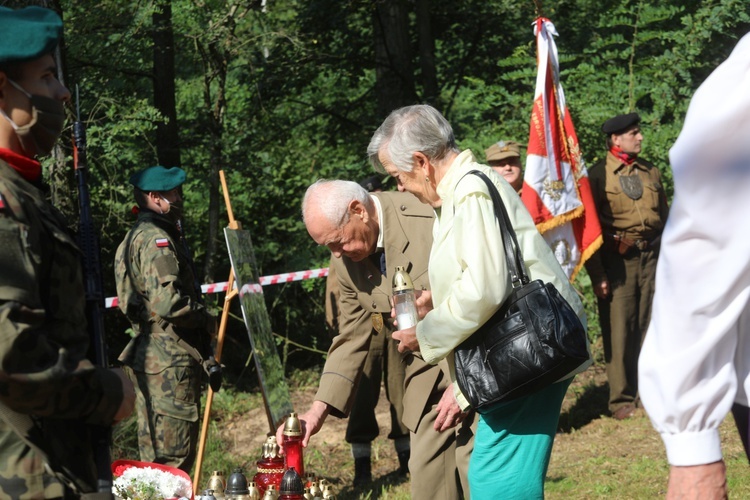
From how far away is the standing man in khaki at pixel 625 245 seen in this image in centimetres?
852

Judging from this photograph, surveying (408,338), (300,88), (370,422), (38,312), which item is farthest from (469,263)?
(300,88)

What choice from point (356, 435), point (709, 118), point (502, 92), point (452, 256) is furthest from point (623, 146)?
point (709, 118)

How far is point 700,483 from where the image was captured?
2045mm

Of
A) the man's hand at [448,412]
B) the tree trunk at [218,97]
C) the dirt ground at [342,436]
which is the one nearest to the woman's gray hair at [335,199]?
the man's hand at [448,412]

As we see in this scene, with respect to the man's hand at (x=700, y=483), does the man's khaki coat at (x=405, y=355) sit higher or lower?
higher

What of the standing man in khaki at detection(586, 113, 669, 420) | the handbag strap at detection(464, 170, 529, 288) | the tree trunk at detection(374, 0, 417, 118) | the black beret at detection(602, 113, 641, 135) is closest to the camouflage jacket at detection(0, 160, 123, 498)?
the handbag strap at detection(464, 170, 529, 288)

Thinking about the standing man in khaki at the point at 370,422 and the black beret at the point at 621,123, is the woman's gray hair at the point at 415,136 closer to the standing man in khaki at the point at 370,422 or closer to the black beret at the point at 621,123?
the standing man in khaki at the point at 370,422

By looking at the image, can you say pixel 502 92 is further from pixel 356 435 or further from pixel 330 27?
pixel 356 435

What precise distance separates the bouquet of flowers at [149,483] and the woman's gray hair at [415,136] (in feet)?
6.11

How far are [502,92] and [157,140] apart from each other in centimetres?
384

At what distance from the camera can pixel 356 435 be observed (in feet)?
24.1

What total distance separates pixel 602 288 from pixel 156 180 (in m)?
4.23

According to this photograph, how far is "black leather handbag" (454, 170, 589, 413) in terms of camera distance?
3414 millimetres

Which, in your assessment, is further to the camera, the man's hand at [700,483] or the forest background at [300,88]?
the forest background at [300,88]
